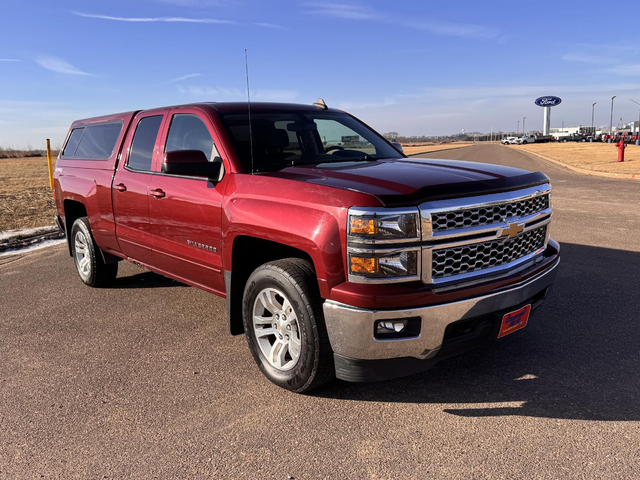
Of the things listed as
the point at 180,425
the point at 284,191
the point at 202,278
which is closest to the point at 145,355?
the point at 202,278

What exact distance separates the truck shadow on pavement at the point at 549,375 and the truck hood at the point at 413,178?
1.03 meters

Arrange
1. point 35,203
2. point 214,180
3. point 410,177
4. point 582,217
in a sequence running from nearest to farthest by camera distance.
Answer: point 410,177 < point 214,180 < point 582,217 < point 35,203

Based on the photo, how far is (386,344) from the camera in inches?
117

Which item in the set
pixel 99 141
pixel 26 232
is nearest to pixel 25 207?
pixel 26 232

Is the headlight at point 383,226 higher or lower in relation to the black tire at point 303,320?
higher

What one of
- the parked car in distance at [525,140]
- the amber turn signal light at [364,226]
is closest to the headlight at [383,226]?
the amber turn signal light at [364,226]

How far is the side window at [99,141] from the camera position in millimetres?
5469

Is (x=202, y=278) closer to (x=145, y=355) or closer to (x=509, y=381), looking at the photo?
(x=145, y=355)

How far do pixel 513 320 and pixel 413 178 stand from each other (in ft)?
3.62

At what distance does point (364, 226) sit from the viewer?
Result: 9.46ft

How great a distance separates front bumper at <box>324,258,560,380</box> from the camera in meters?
2.93

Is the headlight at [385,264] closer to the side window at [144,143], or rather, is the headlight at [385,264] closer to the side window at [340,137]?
the side window at [340,137]

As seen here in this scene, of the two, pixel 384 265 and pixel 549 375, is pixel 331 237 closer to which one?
pixel 384 265

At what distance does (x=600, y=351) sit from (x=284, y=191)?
2628 mm
